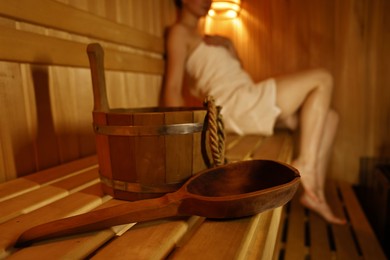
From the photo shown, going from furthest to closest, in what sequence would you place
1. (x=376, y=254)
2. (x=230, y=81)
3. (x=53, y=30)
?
(x=230, y=81)
(x=376, y=254)
(x=53, y=30)

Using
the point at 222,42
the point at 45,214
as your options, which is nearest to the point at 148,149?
the point at 45,214

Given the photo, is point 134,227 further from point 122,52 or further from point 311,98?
point 311,98

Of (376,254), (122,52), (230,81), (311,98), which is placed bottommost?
(376,254)

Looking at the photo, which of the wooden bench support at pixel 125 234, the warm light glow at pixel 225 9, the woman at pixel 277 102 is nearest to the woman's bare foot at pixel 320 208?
the woman at pixel 277 102

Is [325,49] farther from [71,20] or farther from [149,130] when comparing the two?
[149,130]

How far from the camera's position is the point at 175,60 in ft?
6.65

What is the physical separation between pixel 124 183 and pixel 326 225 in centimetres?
151

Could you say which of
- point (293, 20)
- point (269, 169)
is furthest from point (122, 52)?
point (293, 20)

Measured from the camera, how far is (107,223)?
1.95 ft

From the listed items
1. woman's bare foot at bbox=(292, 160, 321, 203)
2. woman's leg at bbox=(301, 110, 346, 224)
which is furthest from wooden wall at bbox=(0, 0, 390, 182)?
woman's bare foot at bbox=(292, 160, 321, 203)

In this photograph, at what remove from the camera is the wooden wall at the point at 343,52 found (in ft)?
7.52

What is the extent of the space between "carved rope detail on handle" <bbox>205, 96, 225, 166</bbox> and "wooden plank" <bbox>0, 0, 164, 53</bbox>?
2.43 ft

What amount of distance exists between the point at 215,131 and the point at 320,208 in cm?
131

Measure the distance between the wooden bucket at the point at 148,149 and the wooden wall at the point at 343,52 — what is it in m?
1.94
